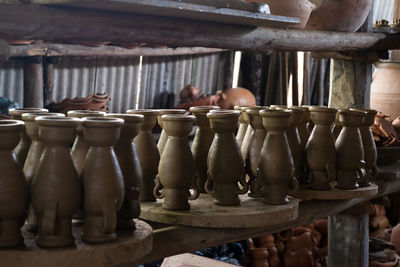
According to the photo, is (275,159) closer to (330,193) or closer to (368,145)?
(330,193)

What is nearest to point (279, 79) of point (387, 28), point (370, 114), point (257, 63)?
point (257, 63)

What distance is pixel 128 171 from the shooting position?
1564 millimetres

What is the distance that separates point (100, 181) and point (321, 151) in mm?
1014

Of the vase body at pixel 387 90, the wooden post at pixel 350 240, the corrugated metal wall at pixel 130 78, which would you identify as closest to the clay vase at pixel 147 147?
the wooden post at pixel 350 240

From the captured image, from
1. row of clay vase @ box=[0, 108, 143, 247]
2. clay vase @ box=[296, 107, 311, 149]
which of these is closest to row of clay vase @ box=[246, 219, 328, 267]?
clay vase @ box=[296, 107, 311, 149]

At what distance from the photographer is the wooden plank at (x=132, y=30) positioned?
1.50 meters

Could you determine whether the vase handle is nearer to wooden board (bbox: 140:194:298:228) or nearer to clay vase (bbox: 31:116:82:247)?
wooden board (bbox: 140:194:298:228)

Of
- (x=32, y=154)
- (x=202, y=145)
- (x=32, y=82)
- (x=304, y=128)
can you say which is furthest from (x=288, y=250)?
(x=32, y=154)

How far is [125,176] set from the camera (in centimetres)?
156

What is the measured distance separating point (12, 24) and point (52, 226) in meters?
0.52

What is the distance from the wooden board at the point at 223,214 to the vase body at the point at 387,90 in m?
2.52

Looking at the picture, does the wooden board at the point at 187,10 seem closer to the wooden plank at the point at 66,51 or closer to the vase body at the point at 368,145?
the vase body at the point at 368,145

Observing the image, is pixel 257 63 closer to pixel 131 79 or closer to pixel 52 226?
pixel 131 79

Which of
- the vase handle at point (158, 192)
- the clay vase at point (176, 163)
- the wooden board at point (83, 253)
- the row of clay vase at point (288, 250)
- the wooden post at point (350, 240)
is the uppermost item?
the clay vase at point (176, 163)
